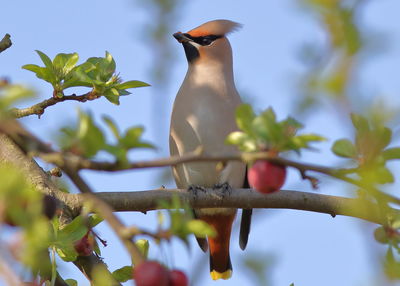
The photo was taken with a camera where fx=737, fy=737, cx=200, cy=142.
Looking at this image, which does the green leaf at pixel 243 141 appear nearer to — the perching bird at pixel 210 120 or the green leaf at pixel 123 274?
the green leaf at pixel 123 274

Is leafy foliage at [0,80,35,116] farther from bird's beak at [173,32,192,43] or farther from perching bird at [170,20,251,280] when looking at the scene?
bird's beak at [173,32,192,43]

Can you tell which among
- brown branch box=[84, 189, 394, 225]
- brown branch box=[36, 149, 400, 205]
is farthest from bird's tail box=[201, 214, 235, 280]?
brown branch box=[36, 149, 400, 205]

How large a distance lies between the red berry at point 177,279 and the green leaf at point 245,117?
37 centimetres

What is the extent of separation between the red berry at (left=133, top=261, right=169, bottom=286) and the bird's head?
11.0ft

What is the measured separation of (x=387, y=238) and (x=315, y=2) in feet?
3.12

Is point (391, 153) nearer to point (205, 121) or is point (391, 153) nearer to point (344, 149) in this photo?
point (344, 149)

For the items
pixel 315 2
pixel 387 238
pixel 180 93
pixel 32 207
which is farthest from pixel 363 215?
pixel 180 93

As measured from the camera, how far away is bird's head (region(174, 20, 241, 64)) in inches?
185

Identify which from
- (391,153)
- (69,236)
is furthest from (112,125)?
(69,236)

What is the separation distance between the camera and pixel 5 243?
129 cm

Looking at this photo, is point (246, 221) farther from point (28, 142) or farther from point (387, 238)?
point (28, 142)

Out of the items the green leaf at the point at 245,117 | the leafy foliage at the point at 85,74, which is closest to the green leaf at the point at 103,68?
the leafy foliage at the point at 85,74

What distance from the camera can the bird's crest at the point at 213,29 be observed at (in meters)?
4.78

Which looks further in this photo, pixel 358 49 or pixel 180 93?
pixel 180 93
